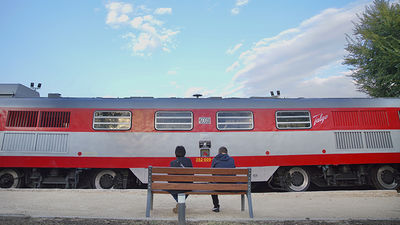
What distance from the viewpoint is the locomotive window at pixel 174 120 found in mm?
8531

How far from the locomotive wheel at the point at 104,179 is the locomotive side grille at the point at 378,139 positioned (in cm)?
885

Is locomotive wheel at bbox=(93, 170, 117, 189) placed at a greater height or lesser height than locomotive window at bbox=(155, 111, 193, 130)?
lesser

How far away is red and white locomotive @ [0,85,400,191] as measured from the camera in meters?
8.35

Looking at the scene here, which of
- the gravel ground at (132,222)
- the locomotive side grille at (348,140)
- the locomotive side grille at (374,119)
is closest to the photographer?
the gravel ground at (132,222)

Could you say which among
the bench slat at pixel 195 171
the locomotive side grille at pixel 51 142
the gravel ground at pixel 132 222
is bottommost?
the gravel ground at pixel 132 222

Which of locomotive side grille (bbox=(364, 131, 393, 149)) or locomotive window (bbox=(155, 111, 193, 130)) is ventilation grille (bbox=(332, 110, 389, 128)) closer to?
locomotive side grille (bbox=(364, 131, 393, 149))

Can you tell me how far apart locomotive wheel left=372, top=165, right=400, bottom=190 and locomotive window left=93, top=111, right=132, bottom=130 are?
8771mm

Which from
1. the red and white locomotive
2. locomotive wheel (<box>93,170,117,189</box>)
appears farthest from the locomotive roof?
locomotive wheel (<box>93,170,117,189</box>)

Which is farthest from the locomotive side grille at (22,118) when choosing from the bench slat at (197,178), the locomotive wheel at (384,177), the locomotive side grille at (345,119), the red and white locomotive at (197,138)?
the locomotive wheel at (384,177)

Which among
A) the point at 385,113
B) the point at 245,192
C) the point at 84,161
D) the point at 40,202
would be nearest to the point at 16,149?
the point at 84,161

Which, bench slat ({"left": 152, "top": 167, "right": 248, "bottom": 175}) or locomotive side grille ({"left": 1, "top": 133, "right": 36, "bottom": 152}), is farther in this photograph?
locomotive side grille ({"left": 1, "top": 133, "right": 36, "bottom": 152})

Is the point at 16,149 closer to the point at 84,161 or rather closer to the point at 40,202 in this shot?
the point at 84,161

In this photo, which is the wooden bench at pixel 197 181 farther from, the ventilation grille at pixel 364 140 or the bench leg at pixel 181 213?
the ventilation grille at pixel 364 140

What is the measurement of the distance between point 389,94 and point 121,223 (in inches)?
740
